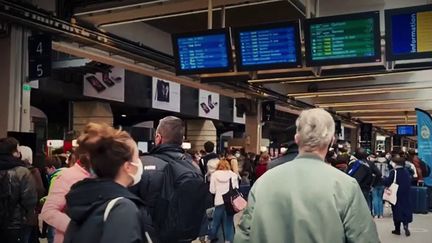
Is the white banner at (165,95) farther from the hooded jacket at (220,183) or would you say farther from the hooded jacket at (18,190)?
the hooded jacket at (18,190)

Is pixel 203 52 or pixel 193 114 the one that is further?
pixel 193 114

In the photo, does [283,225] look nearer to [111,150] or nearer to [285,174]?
[285,174]

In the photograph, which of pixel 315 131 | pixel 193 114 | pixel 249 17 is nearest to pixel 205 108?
pixel 193 114

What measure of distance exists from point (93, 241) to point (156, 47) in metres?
9.31

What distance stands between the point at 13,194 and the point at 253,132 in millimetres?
13911

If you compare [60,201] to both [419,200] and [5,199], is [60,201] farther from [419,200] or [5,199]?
[419,200]

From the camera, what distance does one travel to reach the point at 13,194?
4629mm

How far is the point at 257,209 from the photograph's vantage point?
2.15 meters

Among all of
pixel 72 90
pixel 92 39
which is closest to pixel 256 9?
pixel 92 39

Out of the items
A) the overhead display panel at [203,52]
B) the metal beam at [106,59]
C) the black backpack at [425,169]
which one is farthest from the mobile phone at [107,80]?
the black backpack at [425,169]

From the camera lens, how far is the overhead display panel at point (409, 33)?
6.55m

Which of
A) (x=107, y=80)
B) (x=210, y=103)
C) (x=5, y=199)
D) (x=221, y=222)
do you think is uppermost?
(x=107, y=80)

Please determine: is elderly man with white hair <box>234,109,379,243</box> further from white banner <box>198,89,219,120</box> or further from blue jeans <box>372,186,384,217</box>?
white banner <box>198,89,219,120</box>

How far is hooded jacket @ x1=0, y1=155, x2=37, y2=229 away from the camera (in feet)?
15.2
